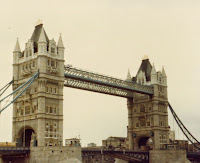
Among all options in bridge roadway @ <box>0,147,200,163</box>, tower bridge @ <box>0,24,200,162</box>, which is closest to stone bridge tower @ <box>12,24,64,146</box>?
tower bridge @ <box>0,24,200,162</box>

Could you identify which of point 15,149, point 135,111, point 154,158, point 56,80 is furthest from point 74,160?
point 135,111

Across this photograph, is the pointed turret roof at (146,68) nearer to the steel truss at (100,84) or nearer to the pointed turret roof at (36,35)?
the steel truss at (100,84)

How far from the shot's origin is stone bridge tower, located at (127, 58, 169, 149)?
11325 cm

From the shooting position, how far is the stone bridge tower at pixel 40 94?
268ft

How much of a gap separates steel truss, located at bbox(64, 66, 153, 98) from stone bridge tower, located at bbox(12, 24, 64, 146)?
545 cm

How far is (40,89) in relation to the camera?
81938 millimetres

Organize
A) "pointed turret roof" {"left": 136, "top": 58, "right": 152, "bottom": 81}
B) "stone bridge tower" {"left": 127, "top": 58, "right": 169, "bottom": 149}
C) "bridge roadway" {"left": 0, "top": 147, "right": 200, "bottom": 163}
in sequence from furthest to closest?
1. "pointed turret roof" {"left": 136, "top": 58, "right": 152, "bottom": 81}
2. "stone bridge tower" {"left": 127, "top": 58, "right": 169, "bottom": 149}
3. "bridge roadway" {"left": 0, "top": 147, "right": 200, "bottom": 163}

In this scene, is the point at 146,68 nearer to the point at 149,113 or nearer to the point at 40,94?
the point at 149,113

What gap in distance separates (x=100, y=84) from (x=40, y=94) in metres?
22.7

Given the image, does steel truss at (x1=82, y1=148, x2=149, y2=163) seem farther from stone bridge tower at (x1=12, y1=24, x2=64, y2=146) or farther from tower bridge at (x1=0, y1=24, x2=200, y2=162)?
stone bridge tower at (x1=12, y1=24, x2=64, y2=146)

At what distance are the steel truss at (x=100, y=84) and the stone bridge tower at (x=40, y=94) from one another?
17.9 ft

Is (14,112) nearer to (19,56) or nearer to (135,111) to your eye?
(19,56)

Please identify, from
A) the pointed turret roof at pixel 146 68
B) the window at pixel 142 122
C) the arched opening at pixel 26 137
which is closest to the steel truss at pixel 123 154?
the window at pixel 142 122

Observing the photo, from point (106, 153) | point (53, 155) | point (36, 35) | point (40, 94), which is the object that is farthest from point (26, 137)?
point (36, 35)
